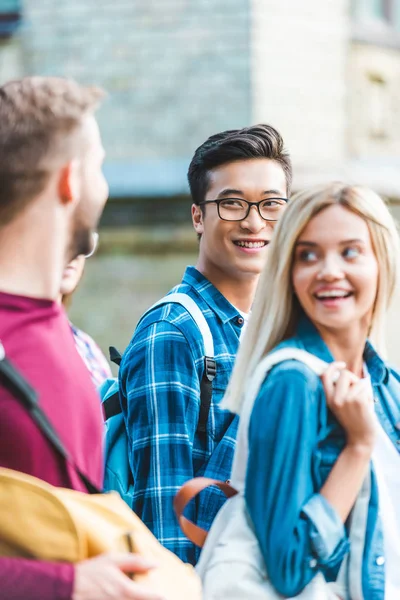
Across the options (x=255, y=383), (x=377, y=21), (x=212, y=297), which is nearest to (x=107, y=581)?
(x=255, y=383)

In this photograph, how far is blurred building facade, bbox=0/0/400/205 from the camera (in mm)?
9414

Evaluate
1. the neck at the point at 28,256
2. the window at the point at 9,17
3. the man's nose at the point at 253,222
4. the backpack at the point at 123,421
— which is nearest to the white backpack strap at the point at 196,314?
the backpack at the point at 123,421

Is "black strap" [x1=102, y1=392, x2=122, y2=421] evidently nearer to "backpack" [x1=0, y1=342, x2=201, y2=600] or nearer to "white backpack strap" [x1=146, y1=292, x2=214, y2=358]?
"white backpack strap" [x1=146, y1=292, x2=214, y2=358]

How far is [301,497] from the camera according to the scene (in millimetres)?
2029

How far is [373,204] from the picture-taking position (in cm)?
225

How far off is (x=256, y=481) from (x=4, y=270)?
0.62 meters

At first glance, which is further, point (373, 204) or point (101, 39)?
point (101, 39)

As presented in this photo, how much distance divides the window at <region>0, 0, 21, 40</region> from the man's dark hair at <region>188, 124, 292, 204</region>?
7115 millimetres

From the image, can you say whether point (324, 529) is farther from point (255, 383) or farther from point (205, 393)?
point (205, 393)

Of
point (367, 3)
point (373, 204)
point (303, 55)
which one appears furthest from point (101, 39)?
point (373, 204)

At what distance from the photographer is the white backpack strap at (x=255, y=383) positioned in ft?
6.99

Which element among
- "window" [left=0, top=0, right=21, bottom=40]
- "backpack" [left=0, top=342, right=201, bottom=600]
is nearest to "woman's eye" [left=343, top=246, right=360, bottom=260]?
"backpack" [left=0, top=342, right=201, bottom=600]

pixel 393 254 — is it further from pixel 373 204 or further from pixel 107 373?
pixel 107 373

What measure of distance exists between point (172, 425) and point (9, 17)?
26.3ft
